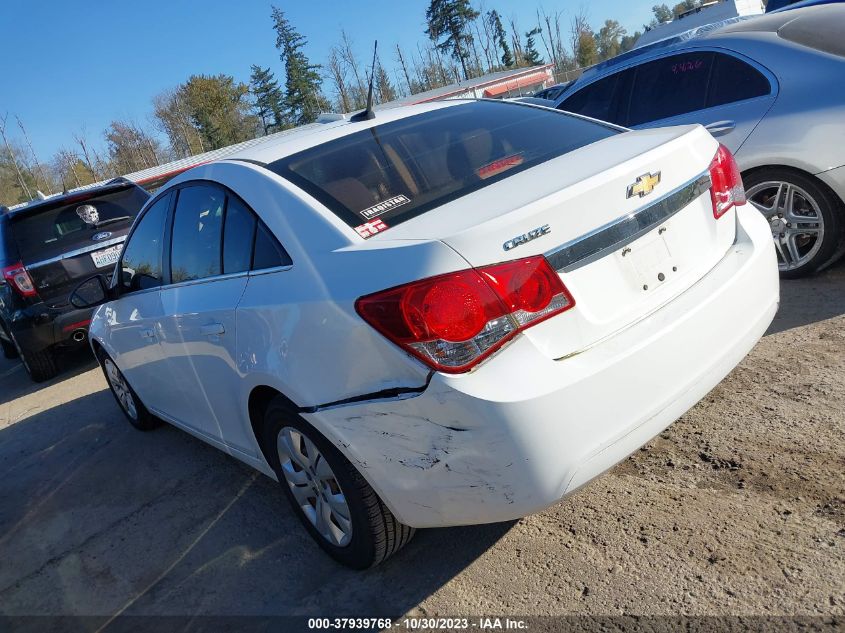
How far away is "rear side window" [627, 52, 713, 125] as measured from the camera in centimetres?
497

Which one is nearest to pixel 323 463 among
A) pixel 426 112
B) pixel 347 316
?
pixel 347 316

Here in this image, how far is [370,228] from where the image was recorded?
237 cm

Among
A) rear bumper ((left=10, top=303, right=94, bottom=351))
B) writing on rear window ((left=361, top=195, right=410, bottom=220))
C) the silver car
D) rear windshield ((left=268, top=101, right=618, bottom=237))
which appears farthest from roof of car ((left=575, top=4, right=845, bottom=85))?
rear bumper ((left=10, top=303, right=94, bottom=351))

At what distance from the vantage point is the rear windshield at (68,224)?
695 cm

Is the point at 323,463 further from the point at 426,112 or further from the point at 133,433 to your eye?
the point at 133,433

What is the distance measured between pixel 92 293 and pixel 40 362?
12.2ft

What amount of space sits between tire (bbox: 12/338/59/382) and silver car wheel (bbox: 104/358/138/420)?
98.3 inches

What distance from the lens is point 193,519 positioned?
11.6 ft

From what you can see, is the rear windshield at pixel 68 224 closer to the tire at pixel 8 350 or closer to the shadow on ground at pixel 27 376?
the shadow on ground at pixel 27 376

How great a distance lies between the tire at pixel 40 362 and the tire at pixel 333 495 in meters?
5.42

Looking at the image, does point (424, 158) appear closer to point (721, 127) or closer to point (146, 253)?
point (146, 253)

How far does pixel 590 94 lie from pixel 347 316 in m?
4.52

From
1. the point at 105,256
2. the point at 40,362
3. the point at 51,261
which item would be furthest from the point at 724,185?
the point at 40,362

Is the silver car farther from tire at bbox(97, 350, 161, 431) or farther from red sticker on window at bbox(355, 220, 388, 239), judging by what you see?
tire at bbox(97, 350, 161, 431)
